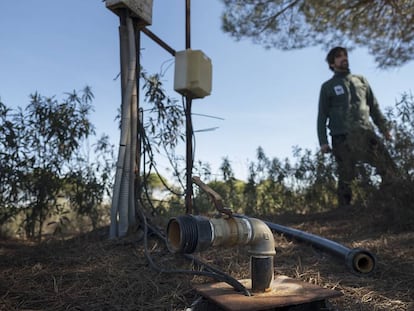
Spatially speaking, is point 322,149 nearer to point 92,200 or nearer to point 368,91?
point 368,91

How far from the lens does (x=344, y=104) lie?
12.5 ft

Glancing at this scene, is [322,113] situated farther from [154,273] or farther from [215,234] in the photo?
[215,234]

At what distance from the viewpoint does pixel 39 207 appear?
312cm

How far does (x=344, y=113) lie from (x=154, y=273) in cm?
274

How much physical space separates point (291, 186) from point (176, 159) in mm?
1561

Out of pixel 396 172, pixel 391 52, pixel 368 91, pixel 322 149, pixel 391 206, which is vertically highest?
pixel 391 52

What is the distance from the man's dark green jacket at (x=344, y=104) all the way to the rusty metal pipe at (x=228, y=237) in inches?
101

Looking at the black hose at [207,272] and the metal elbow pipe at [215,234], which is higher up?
the metal elbow pipe at [215,234]

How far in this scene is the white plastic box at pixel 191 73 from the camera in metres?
2.40

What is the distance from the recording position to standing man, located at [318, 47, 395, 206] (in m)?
3.46

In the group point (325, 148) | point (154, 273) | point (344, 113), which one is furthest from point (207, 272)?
point (344, 113)

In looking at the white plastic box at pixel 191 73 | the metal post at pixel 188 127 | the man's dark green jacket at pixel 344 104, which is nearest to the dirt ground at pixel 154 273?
the metal post at pixel 188 127

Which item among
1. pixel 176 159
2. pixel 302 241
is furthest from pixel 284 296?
pixel 176 159

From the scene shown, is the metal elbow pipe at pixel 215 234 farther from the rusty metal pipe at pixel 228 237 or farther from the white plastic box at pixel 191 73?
the white plastic box at pixel 191 73
